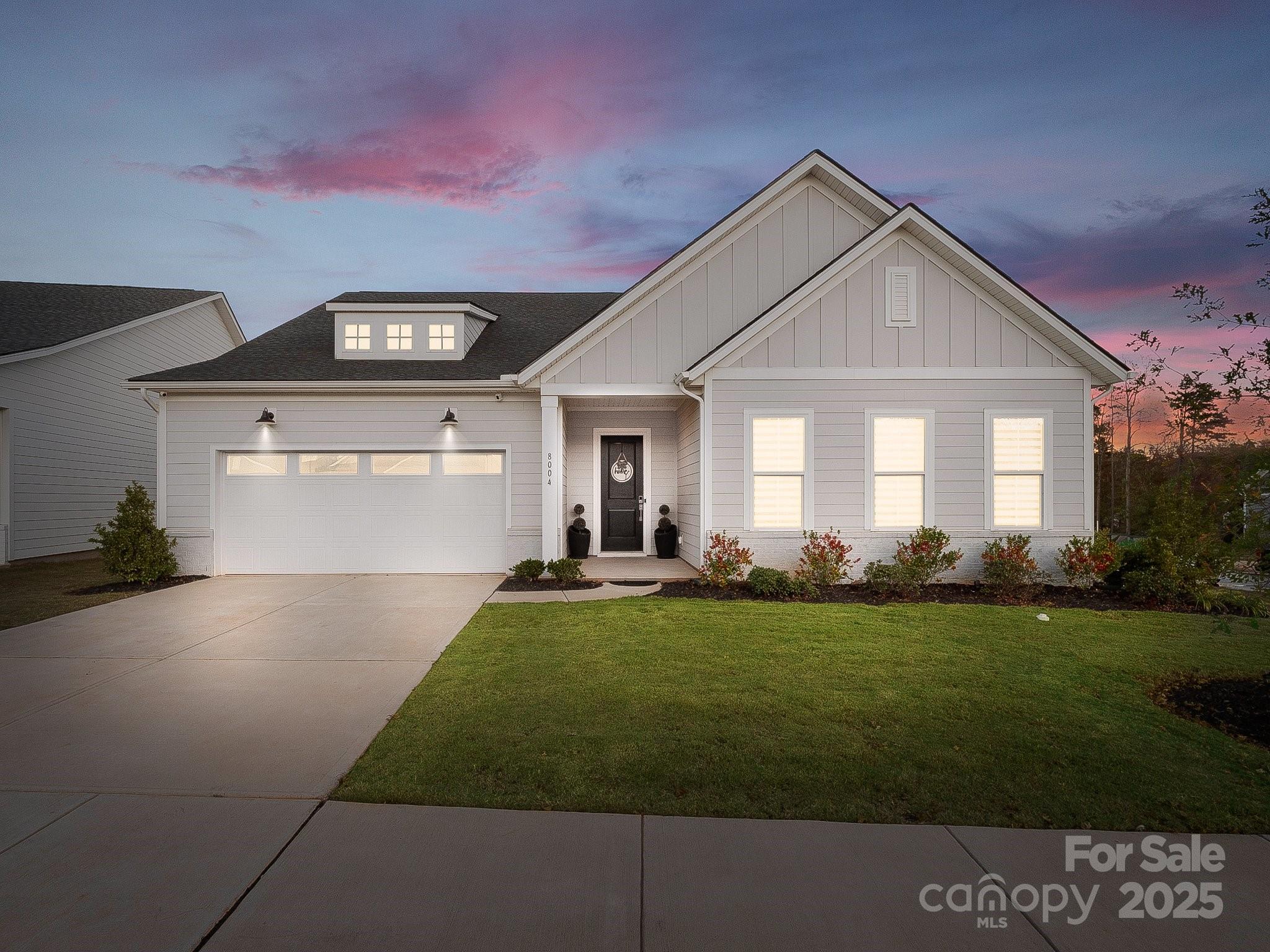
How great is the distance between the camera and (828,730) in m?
3.90

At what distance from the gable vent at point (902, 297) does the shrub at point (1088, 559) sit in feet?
12.9

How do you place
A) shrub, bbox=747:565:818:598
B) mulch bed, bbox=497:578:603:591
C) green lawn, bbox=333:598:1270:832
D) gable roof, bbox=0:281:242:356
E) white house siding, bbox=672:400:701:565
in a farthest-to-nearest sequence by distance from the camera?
gable roof, bbox=0:281:242:356
white house siding, bbox=672:400:701:565
mulch bed, bbox=497:578:603:591
shrub, bbox=747:565:818:598
green lawn, bbox=333:598:1270:832

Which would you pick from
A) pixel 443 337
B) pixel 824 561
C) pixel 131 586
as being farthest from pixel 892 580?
pixel 131 586

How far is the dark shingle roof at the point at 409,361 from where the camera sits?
1112cm

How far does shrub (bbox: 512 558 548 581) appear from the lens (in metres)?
9.88

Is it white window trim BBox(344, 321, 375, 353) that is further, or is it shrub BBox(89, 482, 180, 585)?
white window trim BBox(344, 321, 375, 353)

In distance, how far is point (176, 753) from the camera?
11.8ft

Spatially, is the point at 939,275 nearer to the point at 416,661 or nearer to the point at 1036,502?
the point at 1036,502

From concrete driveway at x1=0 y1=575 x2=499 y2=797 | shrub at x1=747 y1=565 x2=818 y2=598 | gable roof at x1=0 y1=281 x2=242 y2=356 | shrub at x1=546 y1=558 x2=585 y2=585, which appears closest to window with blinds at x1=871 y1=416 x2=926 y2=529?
shrub at x1=747 y1=565 x2=818 y2=598

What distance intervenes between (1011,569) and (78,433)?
61.8ft

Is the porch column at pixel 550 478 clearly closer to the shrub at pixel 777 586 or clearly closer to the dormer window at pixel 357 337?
the shrub at pixel 777 586

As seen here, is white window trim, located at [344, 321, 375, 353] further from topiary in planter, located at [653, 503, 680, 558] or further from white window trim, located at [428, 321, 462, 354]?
topiary in planter, located at [653, 503, 680, 558]

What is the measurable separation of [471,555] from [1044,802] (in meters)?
9.62

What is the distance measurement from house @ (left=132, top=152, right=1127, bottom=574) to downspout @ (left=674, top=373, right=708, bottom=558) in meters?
0.06
